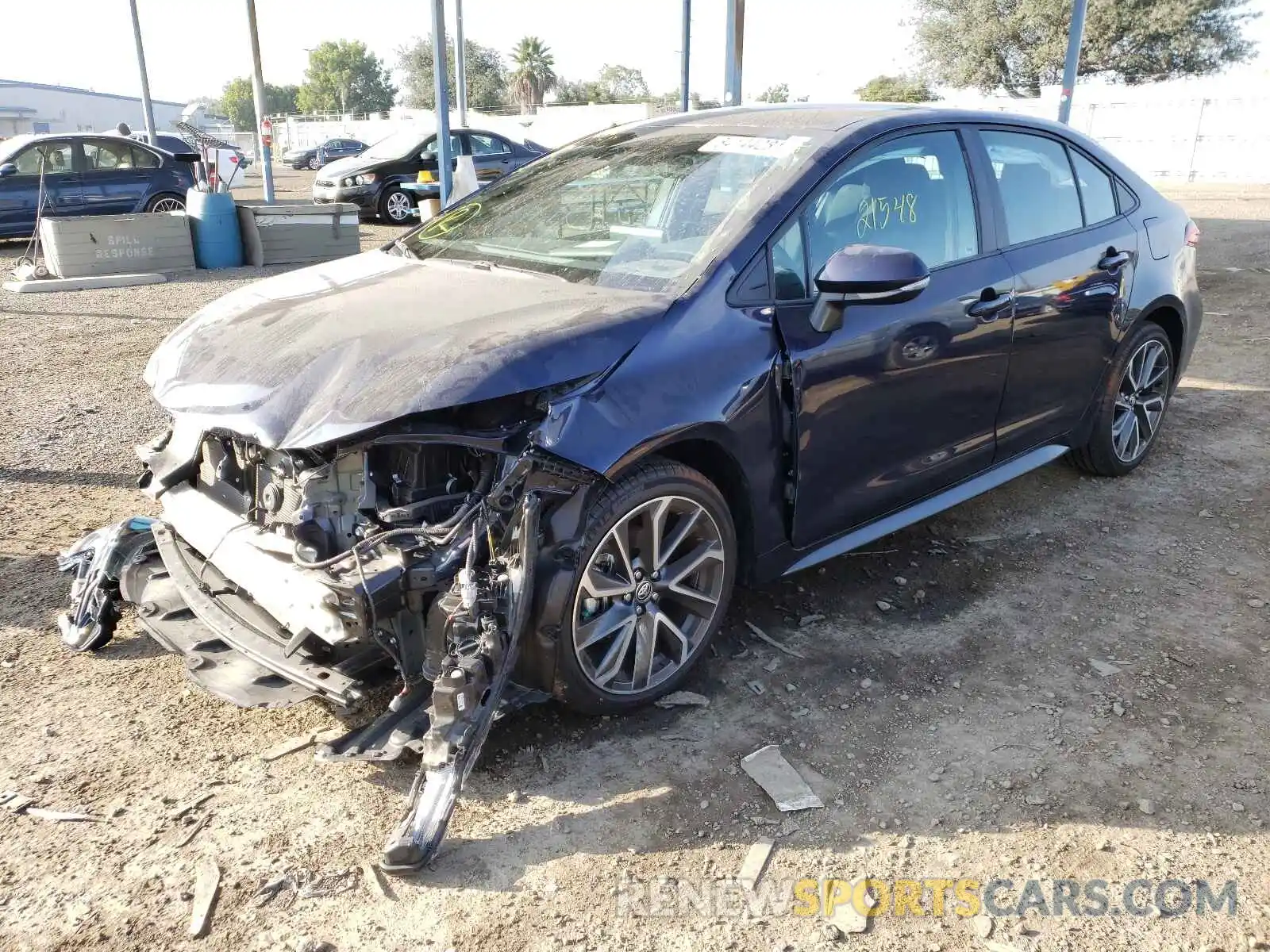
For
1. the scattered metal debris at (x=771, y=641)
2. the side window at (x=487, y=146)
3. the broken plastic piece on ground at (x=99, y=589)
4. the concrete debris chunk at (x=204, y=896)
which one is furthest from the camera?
the side window at (x=487, y=146)

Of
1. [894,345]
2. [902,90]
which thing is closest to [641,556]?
[894,345]

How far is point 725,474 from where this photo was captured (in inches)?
127

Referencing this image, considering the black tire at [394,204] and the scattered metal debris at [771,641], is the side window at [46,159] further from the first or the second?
the scattered metal debris at [771,641]

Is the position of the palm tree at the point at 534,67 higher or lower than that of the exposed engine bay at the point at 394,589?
higher

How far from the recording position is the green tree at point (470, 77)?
7606cm

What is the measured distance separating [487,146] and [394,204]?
2.18 m

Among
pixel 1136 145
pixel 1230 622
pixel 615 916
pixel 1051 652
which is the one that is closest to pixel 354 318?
pixel 615 916

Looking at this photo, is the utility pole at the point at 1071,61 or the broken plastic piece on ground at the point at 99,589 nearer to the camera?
the broken plastic piece on ground at the point at 99,589

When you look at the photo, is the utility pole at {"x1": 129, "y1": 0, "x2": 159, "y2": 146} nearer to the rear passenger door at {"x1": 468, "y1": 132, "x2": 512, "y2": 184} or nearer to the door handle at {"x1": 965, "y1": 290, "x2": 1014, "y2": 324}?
the rear passenger door at {"x1": 468, "y1": 132, "x2": 512, "y2": 184}

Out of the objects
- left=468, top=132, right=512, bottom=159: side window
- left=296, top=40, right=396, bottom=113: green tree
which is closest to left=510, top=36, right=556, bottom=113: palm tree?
left=296, top=40, right=396, bottom=113: green tree

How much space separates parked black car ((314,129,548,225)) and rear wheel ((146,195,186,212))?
272cm

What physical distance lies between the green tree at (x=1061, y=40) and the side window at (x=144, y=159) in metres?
37.2

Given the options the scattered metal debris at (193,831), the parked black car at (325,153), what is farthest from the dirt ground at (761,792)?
the parked black car at (325,153)

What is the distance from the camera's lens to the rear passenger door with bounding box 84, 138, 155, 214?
13773 millimetres
